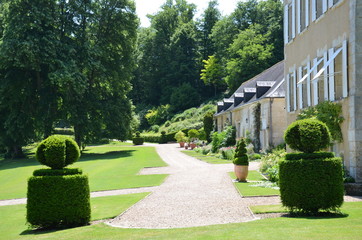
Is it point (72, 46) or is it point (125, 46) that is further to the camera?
point (125, 46)

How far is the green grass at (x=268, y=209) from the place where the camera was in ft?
29.7

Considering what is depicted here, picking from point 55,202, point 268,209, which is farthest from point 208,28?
point 55,202

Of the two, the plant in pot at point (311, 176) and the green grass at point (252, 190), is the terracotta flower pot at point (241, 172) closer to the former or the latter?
the green grass at point (252, 190)

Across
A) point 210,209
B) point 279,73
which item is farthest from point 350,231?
point 279,73

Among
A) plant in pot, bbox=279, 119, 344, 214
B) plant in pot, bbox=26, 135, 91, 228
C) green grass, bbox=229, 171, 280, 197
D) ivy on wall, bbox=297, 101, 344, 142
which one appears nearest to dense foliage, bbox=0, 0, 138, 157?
green grass, bbox=229, 171, 280, 197

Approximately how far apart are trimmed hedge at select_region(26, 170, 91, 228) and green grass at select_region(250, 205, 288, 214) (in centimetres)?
407

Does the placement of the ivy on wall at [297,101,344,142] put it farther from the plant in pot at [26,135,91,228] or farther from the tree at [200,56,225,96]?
the tree at [200,56,225,96]

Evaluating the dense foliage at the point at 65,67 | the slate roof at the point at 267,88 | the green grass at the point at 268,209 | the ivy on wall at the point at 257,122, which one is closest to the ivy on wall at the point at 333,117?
the green grass at the point at 268,209

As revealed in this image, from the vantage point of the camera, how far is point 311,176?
314 inches

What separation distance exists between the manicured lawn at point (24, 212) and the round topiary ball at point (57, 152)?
5.22 feet

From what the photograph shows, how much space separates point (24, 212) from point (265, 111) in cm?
1740

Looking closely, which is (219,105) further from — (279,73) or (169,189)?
(169,189)

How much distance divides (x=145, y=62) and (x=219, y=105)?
42.0 meters

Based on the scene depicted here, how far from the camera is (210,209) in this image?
10055 millimetres
